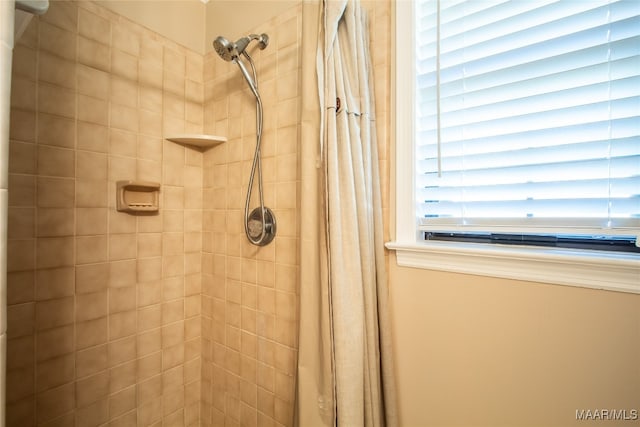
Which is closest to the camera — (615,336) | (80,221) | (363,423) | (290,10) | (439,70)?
(615,336)

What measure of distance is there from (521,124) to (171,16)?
154 centimetres

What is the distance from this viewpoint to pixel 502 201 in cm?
78

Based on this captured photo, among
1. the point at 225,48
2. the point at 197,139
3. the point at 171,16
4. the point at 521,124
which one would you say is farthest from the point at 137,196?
the point at 521,124

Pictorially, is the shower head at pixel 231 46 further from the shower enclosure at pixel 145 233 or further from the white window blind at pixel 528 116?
the white window blind at pixel 528 116

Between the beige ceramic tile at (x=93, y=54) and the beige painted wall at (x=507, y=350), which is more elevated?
the beige ceramic tile at (x=93, y=54)

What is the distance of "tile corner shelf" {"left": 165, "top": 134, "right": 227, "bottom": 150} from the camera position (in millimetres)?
1208

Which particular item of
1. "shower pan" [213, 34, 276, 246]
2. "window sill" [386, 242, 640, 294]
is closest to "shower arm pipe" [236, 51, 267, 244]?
"shower pan" [213, 34, 276, 246]

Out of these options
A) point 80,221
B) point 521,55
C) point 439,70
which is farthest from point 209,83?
point 521,55

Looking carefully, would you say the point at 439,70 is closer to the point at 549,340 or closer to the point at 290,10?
the point at 290,10

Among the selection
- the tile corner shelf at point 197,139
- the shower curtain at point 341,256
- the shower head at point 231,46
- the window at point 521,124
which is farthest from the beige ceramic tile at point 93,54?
the window at point 521,124

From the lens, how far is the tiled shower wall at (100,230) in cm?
88

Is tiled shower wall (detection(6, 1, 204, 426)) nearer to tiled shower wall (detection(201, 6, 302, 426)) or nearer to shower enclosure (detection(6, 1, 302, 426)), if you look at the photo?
shower enclosure (detection(6, 1, 302, 426))

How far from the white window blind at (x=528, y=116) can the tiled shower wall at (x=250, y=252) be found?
1.71ft

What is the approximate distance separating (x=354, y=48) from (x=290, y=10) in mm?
491
